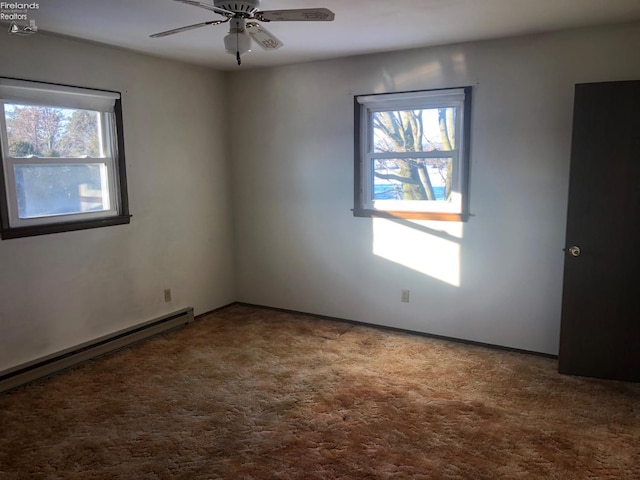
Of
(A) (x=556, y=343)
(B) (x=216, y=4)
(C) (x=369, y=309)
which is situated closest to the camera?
(B) (x=216, y=4)

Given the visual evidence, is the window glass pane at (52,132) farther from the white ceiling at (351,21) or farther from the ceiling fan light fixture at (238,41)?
the ceiling fan light fixture at (238,41)

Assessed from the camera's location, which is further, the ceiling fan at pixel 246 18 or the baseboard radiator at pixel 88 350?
the baseboard radiator at pixel 88 350

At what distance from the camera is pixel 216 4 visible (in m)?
2.48

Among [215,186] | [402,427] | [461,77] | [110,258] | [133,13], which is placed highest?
[133,13]

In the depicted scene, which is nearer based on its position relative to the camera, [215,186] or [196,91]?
[196,91]

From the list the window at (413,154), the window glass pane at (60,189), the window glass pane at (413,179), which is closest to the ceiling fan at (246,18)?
the window glass pane at (60,189)

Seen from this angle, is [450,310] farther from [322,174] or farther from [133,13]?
[133,13]

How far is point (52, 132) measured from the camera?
3646 millimetres

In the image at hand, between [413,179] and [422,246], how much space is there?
0.60m

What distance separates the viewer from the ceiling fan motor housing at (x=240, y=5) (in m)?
2.47

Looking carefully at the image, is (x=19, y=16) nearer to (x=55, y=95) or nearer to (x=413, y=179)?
(x=55, y=95)

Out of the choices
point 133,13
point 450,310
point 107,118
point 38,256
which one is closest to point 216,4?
point 133,13

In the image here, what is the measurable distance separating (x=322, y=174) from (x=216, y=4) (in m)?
2.36

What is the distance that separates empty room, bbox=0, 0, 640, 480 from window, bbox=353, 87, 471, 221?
0.07 feet
